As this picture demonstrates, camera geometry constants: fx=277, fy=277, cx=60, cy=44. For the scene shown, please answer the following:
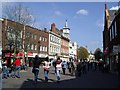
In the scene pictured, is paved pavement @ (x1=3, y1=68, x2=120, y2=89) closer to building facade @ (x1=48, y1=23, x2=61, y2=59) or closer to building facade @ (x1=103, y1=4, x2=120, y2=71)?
building facade @ (x1=103, y1=4, x2=120, y2=71)

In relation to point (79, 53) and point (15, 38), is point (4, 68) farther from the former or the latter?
point (79, 53)

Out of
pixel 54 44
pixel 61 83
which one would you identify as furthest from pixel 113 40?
pixel 54 44

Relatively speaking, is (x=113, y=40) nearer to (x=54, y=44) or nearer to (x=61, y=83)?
(x=61, y=83)

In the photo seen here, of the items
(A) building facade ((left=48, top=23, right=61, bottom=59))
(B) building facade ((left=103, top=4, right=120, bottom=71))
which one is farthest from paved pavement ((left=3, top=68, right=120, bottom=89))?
(A) building facade ((left=48, top=23, right=61, bottom=59))

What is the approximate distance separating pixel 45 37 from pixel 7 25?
2735 centimetres

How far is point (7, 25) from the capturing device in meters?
51.3

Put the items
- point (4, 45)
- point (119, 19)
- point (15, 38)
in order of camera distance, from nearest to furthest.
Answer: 1. point (119, 19)
2. point (15, 38)
3. point (4, 45)

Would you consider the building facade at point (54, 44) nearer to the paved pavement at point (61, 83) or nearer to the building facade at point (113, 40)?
the building facade at point (113, 40)

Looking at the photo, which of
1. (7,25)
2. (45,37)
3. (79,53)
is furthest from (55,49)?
(79,53)

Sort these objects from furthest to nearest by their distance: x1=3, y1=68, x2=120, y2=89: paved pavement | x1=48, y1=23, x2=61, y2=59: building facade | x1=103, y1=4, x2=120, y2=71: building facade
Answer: x1=48, y1=23, x2=61, y2=59: building facade, x1=103, y1=4, x2=120, y2=71: building facade, x1=3, y1=68, x2=120, y2=89: paved pavement

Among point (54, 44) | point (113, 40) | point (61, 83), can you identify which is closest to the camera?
point (61, 83)

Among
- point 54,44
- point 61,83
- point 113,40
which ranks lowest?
point 61,83

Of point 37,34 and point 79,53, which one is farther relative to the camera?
point 79,53

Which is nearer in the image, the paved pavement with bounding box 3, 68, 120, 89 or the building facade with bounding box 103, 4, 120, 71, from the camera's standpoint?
the paved pavement with bounding box 3, 68, 120, 89
